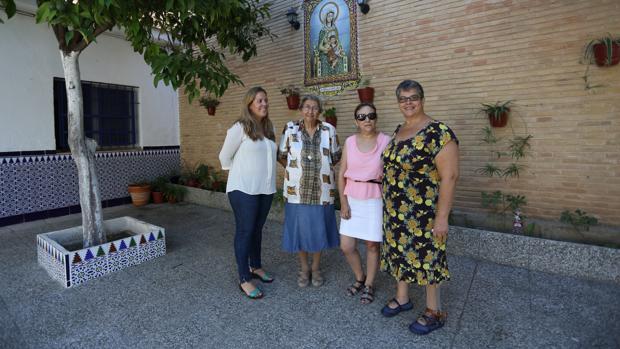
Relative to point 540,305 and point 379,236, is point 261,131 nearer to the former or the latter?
point 379,236

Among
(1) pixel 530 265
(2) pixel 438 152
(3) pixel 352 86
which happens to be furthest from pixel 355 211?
(3) pixel 352 86

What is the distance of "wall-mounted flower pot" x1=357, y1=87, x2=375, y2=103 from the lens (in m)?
4.63

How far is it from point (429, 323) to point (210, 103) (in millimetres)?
5629

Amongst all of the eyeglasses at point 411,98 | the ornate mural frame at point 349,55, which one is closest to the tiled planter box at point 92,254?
the eyeglasses at point 411,98

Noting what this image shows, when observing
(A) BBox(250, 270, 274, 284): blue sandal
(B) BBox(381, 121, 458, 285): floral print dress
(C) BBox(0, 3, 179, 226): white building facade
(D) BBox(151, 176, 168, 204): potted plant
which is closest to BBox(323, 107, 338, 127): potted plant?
(A) BBox(250, 270, 274, 284): blue sandal

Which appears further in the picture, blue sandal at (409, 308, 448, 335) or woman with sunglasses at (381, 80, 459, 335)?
blue sandal at (409, 308, 448, 335)

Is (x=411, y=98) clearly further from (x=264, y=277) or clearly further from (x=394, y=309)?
(x=264, y=277)

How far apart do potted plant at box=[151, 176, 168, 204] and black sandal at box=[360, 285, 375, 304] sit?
511cm

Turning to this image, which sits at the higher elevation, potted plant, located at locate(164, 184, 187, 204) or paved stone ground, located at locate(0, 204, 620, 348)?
potted plant, located at locate(164, 184, 187, 204)

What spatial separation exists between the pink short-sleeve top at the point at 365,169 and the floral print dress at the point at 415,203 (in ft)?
0.58

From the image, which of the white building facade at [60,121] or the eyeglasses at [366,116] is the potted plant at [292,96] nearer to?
the eyeglasses at [366,116]

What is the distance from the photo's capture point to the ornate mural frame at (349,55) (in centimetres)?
486

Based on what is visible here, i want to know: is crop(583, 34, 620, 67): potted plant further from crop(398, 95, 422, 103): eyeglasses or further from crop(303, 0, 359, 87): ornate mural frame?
crop(303, 0, 359, 87): ornate mural frame

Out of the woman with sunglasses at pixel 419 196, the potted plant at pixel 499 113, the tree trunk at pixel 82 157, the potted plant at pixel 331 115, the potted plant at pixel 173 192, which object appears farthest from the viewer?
the potted plant at pixel 173 192
